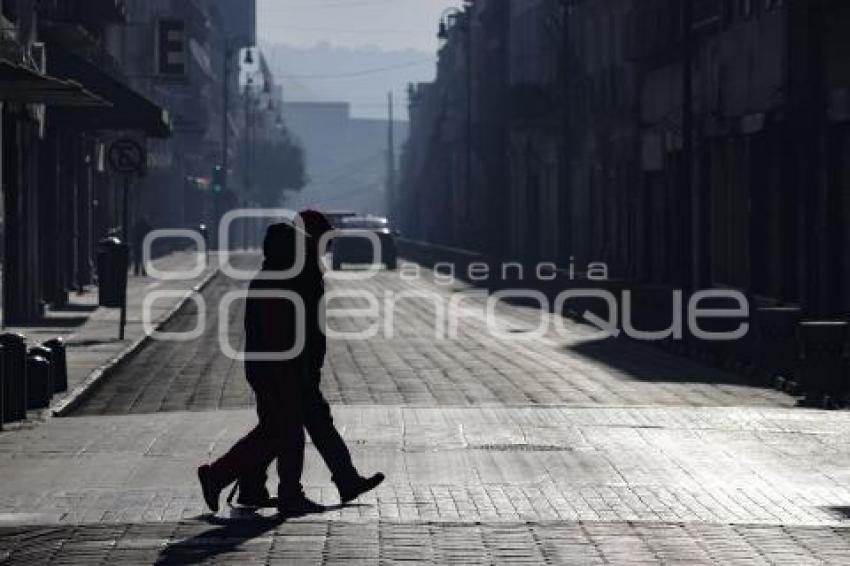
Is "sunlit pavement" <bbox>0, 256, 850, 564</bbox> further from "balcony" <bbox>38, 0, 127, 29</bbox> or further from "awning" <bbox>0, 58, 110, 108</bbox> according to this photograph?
"balcony" <bbox>38, 0, 127, 29</bbox>

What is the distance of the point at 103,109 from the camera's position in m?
44.4

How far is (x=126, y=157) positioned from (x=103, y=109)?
8.83 m

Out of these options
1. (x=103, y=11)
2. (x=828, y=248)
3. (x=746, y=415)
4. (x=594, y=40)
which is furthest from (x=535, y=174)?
(x=746, y=415)

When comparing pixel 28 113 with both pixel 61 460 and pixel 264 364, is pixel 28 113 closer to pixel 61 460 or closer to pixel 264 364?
pixel 61 460

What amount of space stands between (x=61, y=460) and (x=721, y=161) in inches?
1325

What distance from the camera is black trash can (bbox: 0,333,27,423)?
20094mm

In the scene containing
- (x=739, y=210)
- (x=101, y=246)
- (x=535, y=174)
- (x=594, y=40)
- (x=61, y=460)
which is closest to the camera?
(x=61, y=460)

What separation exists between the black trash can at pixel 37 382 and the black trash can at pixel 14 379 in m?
1.14

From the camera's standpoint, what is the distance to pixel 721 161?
49.5m

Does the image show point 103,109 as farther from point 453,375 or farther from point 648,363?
point 453,375

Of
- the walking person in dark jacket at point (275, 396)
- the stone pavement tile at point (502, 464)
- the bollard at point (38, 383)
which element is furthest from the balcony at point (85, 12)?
the walking person in dark jacket at point (275, 396)

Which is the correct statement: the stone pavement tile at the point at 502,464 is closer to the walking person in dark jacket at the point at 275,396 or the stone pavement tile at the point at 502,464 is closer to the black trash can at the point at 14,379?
the walking person in dark jacket at the point at 275,396

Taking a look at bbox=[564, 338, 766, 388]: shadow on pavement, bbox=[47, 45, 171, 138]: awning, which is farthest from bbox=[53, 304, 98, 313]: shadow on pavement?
bbox=[564, 338, 766, 388]: shadow on pavement

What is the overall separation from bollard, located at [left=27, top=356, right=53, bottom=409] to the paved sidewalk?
0.42 ft
